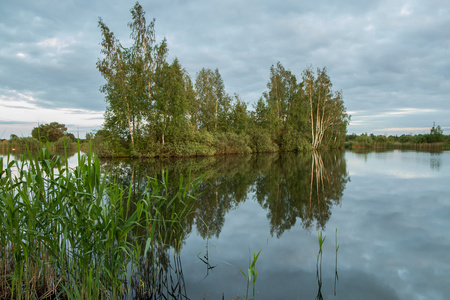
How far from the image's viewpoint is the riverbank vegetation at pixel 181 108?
79.5 ft

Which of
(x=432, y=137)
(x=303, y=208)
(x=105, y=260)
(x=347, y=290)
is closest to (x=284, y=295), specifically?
(x=347, y=290)

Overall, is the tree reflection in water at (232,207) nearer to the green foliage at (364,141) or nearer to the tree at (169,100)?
the tree at (169,100)

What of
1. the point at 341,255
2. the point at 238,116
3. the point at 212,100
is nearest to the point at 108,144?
the point at 212,100

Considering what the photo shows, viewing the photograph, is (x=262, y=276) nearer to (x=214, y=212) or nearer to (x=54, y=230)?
(x=54, y=230)

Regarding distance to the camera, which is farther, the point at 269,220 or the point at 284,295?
the point at 269,220

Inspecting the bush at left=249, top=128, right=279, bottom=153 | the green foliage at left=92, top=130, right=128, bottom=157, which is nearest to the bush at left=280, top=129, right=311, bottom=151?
the bush at left=249, top=128, right=279, bottom=153

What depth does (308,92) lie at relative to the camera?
39.4m

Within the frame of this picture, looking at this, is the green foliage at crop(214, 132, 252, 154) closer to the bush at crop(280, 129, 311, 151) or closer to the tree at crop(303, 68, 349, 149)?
the bush at crop(280, 129, 311, 151)

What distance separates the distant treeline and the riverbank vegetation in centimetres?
1988

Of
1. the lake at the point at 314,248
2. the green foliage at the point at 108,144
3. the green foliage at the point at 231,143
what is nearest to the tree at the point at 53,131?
the green foliage at the point at 108,144

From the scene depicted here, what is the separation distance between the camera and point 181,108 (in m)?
25.0

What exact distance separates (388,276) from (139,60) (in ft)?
81.5

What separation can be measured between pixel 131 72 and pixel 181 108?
220 inches

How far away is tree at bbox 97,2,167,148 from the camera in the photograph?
23828 millimetres
